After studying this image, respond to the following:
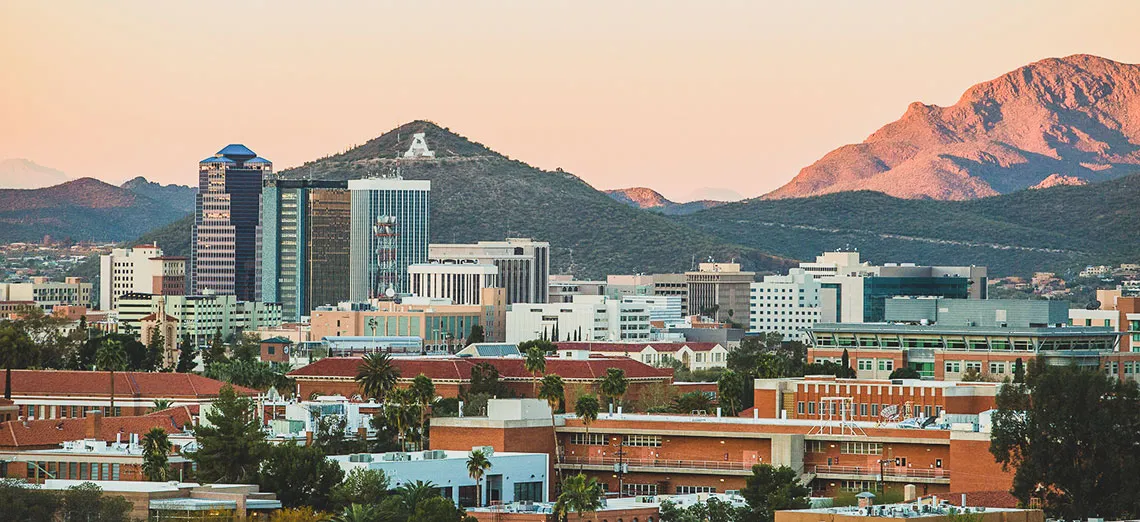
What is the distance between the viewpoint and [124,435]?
130m

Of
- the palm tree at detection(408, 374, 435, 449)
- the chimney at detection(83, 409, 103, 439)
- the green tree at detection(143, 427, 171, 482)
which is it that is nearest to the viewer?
the green tree at detection(143, 427, 171, 482)

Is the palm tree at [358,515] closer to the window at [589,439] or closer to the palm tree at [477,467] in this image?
the palm tree at [477,467]

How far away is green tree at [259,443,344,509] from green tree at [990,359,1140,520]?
26.7m

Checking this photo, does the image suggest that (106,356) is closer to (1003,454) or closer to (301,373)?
(301,373)

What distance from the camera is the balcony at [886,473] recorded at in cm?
11419

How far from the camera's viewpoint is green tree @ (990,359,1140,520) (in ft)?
317

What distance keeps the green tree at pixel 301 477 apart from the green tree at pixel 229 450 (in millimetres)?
3661

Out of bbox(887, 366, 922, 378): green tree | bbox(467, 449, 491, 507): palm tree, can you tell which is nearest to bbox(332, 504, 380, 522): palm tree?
bbox(467, 449, 491, 507): palm tree

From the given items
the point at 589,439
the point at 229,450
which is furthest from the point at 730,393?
the point at 229,450

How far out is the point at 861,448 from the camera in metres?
119

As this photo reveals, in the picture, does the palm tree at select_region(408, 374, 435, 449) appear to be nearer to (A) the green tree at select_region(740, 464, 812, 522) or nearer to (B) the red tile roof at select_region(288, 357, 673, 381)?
(A) the green tree at select_region(740, 464, 812, 522)

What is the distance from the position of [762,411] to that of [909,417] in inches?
540

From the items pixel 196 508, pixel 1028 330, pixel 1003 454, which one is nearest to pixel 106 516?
pixel 196 508

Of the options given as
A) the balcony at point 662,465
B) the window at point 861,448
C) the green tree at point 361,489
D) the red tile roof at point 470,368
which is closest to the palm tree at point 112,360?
the red tile roof at point 470,368
